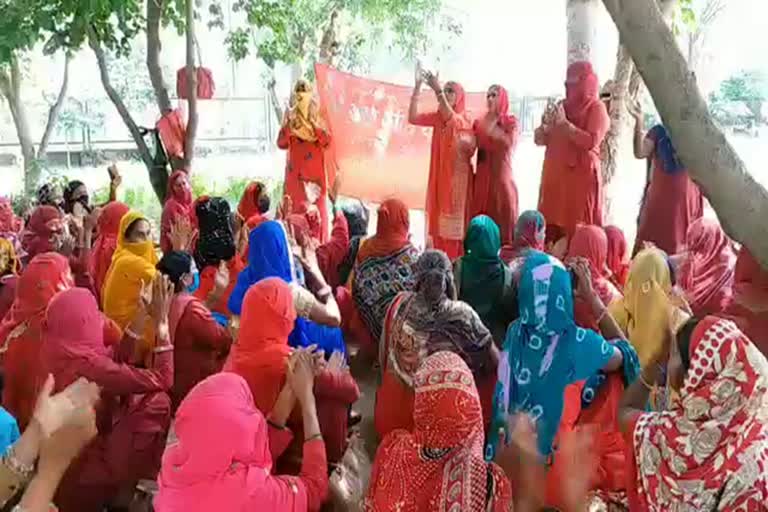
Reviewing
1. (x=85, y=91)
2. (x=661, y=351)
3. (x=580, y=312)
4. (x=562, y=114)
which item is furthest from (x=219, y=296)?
(x=85, y=91)

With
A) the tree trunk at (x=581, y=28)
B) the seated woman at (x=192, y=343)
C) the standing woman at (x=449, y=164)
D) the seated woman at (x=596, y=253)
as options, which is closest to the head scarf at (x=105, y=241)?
the seated woman at (x=192, y=343)

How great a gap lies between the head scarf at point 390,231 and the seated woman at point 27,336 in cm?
146

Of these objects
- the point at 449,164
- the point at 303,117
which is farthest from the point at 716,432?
the point at 303,117

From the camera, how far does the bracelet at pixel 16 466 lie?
6.46 feet

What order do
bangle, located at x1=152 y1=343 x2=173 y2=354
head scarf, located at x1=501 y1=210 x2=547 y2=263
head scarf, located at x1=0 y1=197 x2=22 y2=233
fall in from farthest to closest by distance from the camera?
1. head scarf, located at x1=0 y1=197 x2=22 y2=233
2. head scarf, located at x1=501 y1=210 x2=547 y2=263
3. bangle, located at x1=152 y1=343 x2=173 y2=354

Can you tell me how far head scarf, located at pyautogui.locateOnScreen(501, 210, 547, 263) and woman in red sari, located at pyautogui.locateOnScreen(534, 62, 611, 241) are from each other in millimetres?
991

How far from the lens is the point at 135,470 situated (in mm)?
3012

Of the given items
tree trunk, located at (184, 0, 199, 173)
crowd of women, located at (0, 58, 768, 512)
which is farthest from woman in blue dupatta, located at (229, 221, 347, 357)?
tree trunk, located at (184, 0, 199, 173)

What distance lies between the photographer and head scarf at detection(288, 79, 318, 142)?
633cm

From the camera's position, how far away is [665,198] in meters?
4.75

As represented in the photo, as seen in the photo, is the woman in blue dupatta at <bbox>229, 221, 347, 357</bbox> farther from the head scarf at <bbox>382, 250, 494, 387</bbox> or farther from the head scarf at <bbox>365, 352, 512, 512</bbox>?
the head scarf at <bbox>365, 352, 512, 512</bbox>

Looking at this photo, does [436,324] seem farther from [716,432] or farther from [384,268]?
[716,432]

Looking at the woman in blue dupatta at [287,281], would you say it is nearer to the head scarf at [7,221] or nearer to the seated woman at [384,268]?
the seated woman at [384,268]

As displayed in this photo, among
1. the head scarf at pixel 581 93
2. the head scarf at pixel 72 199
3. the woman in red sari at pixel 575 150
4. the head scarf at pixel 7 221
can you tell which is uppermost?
the head scarf at pixel 581 93
